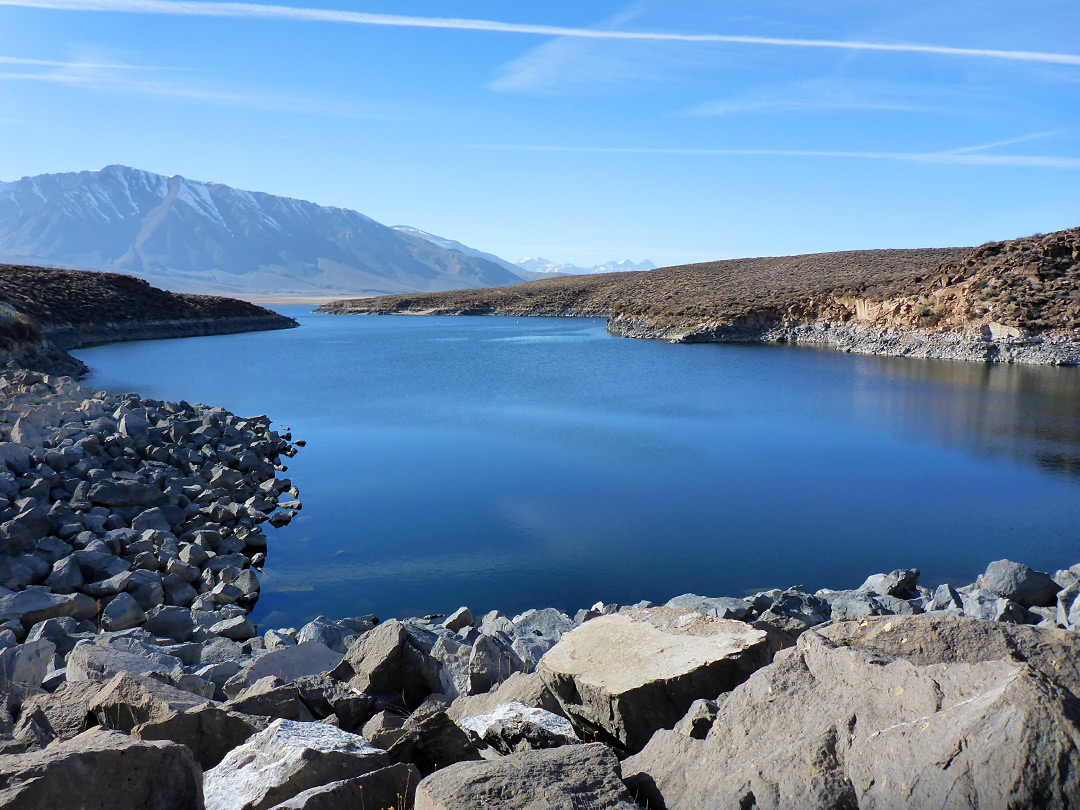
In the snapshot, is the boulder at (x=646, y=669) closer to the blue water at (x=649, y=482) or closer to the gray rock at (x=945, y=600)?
the gray rock at (x=945, y=600)

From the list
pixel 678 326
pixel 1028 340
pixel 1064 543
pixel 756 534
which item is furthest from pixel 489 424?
pixel 678 326

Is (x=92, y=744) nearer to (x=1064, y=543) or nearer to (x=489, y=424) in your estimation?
(x=1064, y=543)

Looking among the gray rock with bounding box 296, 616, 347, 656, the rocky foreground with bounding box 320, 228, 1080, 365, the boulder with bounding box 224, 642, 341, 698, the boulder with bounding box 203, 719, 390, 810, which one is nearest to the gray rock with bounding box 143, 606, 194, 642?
the gray rock with bounding box 296, 616, 347, 656

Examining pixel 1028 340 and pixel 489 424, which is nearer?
pixel 489 424

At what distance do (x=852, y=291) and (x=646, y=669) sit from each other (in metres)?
40.9

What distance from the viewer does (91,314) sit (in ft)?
150

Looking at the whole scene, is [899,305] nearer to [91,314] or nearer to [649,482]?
[649,482]

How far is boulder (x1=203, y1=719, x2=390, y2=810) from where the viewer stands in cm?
296

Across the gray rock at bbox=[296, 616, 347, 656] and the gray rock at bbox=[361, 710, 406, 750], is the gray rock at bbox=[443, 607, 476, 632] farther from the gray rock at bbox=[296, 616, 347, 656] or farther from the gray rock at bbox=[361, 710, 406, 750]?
the gray rock at bbox=[361, 710, 406, 750]

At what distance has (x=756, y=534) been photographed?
1037cm

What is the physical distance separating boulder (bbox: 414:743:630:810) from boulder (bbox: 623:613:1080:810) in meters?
0.25

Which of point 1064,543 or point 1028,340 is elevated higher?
point 1028,340

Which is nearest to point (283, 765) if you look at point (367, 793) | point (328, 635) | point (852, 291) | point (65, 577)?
point (367, 793)

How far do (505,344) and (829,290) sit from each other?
Result: 18.8 meters
